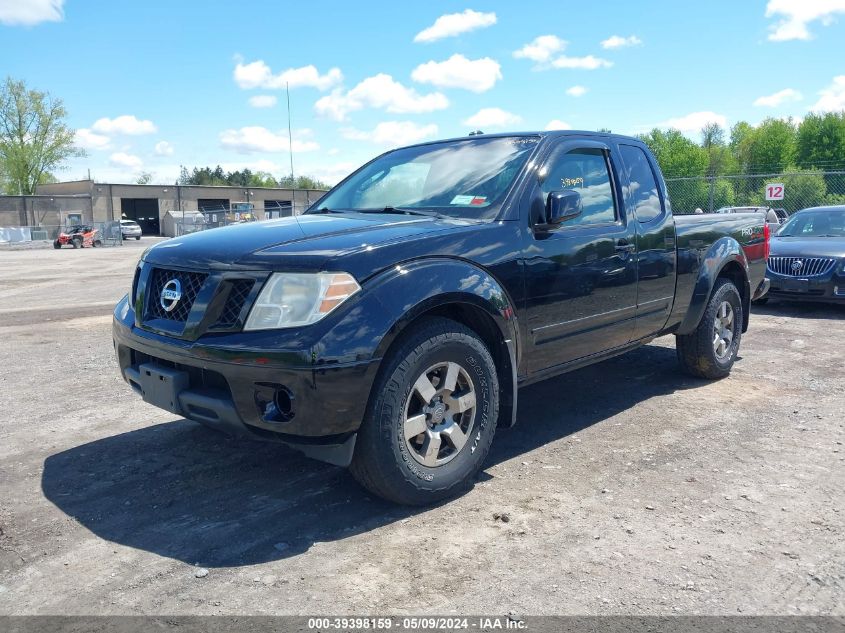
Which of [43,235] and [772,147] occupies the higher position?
[772,147]

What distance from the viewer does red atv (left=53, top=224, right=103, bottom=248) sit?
41156 mm

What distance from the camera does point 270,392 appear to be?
309 cm

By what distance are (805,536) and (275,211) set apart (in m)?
45.2

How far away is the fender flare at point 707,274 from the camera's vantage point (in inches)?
215

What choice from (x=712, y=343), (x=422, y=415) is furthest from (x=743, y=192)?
(x=422, y=415)

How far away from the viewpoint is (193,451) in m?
Result: 4.33

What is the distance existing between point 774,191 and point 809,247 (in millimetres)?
17839

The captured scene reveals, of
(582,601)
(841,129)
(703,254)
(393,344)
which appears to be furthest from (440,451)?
(841,129)

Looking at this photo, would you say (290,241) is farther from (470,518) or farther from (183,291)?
(470,518)

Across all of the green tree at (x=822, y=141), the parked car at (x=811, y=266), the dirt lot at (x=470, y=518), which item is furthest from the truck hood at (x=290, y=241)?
the green tree at (x=822, y=141)

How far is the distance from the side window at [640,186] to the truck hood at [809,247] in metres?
5.55

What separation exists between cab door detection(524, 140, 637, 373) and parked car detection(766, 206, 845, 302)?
19.5 feet

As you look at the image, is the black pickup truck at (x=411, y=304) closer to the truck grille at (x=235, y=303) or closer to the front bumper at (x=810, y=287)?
the truck grille at (x=235, y=303)

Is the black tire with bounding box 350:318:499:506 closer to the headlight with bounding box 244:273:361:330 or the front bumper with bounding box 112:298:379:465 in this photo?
the front bumper with bounding box 112:298:379:465
